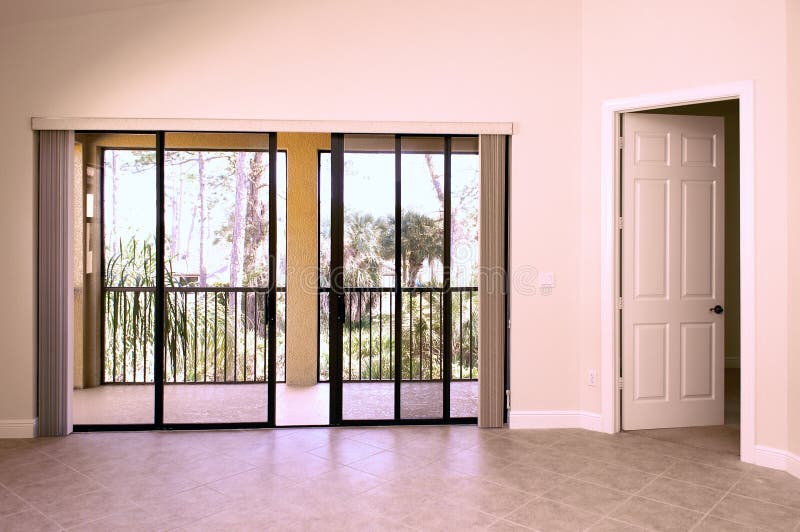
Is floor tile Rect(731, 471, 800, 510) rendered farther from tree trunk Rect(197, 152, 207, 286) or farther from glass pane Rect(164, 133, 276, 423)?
tree trunk Rect(197, 152, 207, 286)

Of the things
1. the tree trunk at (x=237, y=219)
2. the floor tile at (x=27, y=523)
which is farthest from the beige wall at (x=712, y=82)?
the floor tile at (x=27, y=523)

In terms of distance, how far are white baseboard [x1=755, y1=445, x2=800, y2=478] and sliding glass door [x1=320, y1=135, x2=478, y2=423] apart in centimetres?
191

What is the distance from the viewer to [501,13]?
14.6 ft

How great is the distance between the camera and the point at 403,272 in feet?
14.9

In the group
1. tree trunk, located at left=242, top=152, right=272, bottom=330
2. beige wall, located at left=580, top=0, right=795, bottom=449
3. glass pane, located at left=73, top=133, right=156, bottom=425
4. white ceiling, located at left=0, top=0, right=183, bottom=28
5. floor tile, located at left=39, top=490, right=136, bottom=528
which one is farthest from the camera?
tree trunk, located at left=242, top=152, right=272, bottom=330

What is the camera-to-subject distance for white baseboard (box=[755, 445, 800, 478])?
11.4 ft

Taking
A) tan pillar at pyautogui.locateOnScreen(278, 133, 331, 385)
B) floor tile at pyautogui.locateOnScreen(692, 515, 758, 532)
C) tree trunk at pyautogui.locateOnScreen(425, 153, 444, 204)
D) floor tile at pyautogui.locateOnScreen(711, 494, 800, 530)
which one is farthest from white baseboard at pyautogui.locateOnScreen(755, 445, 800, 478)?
tan pillar at pyautogui.locateOnScreen(278, 133, 331, 385)

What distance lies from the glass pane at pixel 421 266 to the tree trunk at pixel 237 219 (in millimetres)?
1226

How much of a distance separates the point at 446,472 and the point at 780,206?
2639mm

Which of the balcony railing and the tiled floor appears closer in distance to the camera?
the tiled floor

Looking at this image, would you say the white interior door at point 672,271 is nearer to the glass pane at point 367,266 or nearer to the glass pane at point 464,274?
the glass pane at point 464,274

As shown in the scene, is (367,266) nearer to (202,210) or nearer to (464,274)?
(464,274)

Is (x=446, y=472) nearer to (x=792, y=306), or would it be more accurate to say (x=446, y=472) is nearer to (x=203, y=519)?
(x=203, y=519)

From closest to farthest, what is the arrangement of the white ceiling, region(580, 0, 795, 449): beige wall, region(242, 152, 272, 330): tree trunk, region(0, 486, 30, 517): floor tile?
region(0, 486, 30, 517): floor tile
region(580, 0, 795, 449): beige wall
the white ceiling
region(242, 152, 272, 330): tree trunk
